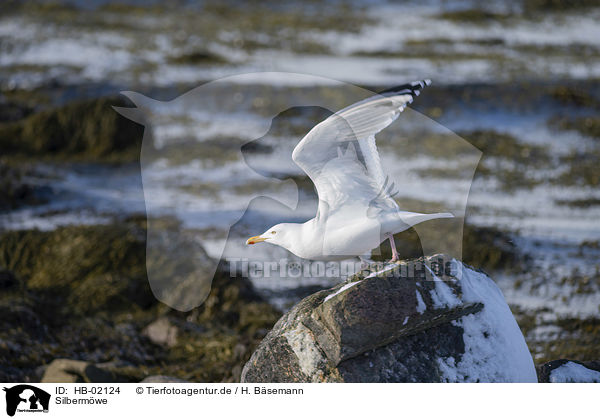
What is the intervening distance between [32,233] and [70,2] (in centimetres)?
1472

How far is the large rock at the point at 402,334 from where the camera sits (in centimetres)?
459

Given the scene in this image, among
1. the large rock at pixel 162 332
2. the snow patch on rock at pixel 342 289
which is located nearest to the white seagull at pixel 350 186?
the snow patch on rock at pixel 342 289

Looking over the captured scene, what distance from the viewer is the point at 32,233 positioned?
10.2 m

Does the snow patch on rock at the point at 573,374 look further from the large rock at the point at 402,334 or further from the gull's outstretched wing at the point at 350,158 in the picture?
the gull's outstretched wing at the point at 350,158

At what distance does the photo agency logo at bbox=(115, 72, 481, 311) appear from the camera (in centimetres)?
486

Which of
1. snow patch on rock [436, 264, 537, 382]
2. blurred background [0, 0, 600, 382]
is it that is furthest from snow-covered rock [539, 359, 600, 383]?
blurred background [0, 0, 600, 382]

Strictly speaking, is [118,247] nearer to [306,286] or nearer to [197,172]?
[306,286]

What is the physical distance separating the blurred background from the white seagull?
2.44 m

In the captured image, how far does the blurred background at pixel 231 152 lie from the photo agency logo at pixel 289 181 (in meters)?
0.10
